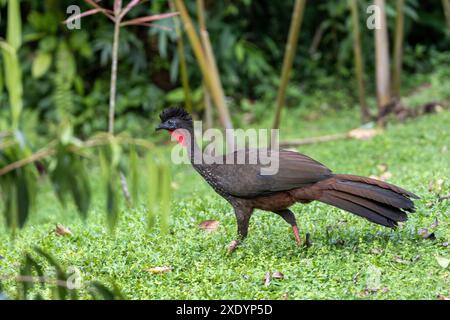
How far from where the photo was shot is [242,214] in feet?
17.7

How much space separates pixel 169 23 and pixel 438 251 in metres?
7.48

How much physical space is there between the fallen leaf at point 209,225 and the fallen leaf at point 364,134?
14.5 ft

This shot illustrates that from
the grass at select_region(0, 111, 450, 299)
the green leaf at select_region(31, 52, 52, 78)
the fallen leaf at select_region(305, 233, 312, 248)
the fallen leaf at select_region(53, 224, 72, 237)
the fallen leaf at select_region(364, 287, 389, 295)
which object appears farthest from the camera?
the green leaf at select_region(31, 52, 52, 78)

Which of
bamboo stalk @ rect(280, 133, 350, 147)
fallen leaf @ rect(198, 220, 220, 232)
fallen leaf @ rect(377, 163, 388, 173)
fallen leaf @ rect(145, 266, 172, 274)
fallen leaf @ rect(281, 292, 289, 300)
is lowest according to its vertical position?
fallen leaf @ rect(281, 292, 289, 300)

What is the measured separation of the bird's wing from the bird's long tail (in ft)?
0.36

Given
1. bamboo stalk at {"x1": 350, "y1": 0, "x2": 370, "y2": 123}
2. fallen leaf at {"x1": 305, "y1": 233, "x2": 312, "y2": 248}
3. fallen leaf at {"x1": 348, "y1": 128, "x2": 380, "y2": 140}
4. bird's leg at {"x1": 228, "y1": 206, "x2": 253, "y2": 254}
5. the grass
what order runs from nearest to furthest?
the grass, fallen leaf at {"x1": 305, "y1": 233, "x2": 312, "y2": 248}, bird's leg at {"x1": 228, "y1": 206, "x2": 253, "y2": 254}, fallen leaf at {"x1": 348, "y1": 128, "x2": 380, "y2": 140}, bamboo stalk at {"x1": 350, "y1": 0, "x2": 370, "y2": 123}

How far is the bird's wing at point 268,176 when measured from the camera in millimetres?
5188

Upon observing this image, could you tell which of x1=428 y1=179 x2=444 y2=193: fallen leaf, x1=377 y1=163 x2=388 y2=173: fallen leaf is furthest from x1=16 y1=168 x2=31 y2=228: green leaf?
x1=377 y1=163 x2=388 y2=173: fallen leaf

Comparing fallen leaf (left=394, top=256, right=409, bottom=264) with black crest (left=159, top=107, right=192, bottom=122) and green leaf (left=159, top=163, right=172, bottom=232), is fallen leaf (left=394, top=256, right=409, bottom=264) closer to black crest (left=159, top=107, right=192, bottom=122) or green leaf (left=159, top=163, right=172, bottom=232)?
black crest (left=159, top=107, right=192, bottom=122)

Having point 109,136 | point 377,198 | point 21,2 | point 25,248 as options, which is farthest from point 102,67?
point 109,136

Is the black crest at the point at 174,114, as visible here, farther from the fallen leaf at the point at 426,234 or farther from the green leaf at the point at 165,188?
the green leaf at the point at 165,188

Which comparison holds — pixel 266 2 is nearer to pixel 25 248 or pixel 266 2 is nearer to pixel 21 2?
pixel 21 2

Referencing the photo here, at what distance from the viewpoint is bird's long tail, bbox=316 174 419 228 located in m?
4.89

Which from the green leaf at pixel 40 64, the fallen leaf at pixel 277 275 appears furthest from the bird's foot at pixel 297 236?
the green leaf at pixel 40 64
